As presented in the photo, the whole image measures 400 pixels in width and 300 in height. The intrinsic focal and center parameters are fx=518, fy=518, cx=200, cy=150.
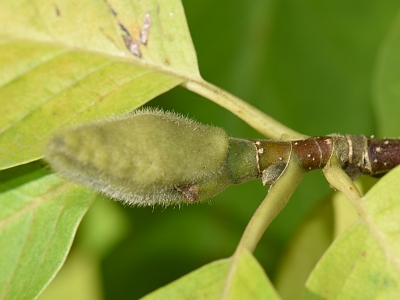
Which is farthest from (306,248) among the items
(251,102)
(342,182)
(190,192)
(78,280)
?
(78,280)

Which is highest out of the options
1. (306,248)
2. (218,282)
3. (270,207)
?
(270,207)

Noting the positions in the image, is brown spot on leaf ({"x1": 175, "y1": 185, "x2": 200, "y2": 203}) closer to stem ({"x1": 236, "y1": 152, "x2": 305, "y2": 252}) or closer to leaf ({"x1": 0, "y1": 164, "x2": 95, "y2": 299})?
stem ({"x1": 236, "y1": 152, "x2": 305, "y2": 252})

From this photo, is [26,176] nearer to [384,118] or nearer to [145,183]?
[145,183]

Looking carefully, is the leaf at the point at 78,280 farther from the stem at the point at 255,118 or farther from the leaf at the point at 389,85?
the leaf at the point at 389,85

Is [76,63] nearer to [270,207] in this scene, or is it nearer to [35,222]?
[35,222]

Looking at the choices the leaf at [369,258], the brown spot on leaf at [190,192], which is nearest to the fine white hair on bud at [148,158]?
the brown spot on leaf at [190,192]

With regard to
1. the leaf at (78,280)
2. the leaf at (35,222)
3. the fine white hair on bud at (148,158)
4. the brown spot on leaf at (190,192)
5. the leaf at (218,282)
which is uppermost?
the fine white hair on bud at (148,158)
